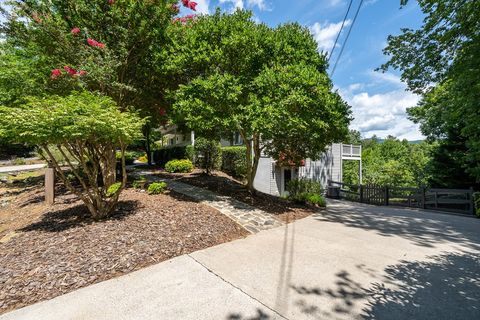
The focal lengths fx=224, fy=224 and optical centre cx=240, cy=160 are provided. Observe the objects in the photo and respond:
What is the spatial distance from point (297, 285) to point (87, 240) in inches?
158

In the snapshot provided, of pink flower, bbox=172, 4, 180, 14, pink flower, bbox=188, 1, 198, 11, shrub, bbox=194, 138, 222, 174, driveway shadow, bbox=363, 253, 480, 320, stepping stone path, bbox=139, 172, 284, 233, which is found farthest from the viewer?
shrub, bbox=194, 138, 222, 174

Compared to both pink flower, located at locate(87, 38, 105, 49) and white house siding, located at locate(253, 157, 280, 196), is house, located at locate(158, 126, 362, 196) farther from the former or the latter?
pink flower, located at locate(87, 38, 105, 49)

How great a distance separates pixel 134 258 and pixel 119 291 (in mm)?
836

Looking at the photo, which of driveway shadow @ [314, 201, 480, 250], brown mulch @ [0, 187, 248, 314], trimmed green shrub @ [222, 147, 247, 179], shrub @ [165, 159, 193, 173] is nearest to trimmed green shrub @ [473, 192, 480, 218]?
driveway shadow @ [314, 201, 480, 250]

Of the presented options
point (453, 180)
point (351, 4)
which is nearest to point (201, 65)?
point (351, 4)

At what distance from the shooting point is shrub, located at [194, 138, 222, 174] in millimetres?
13164

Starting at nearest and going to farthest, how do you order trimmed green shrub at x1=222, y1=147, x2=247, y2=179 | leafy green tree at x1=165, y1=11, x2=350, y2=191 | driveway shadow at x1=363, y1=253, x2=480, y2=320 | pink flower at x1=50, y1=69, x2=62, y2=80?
driveway shadow at x1=363, y1=253, x2=480, y2=320 → leafy green tree at x1=165, y1=11, x2=350, y2=191 → pink flower at x1=50, y1=69, x2=62, y2=80 → trimmed green shrub at x1=222, y1=147, x2=247, y2=179

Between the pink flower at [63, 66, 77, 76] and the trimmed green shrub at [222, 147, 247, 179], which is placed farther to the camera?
the trimmed green shrub at [222, 147, 247, 179]

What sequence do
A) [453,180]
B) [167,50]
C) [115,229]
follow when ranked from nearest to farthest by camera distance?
[115,229] < [167,50] < [453,180]

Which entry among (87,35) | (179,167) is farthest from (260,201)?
(87,35)

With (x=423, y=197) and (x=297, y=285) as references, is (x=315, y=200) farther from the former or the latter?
(x=297, y=285)

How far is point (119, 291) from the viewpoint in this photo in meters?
3.26

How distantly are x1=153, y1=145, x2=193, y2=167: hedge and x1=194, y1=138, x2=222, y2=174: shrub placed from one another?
1157 millimetres

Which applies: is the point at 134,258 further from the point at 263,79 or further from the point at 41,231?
the point at 263,79
